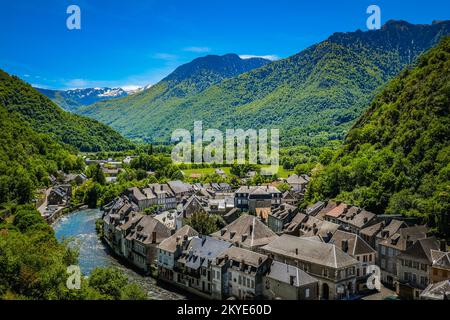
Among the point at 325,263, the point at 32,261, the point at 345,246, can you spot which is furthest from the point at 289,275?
the point at 32,261

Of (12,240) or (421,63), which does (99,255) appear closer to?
(12,240)

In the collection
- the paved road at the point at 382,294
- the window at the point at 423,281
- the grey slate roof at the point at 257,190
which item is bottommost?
the paved road at the point at 382,294

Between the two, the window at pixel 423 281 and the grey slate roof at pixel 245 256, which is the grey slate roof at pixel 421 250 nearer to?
the window at pixel 423 281

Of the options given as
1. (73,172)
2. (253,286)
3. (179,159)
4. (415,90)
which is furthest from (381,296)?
(179,159)

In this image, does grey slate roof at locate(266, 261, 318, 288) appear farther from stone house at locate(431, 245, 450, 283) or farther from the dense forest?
the dense forest

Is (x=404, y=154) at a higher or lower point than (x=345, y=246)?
higher

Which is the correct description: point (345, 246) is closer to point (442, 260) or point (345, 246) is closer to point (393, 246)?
point (393, 246)

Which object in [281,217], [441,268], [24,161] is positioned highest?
[24,161]

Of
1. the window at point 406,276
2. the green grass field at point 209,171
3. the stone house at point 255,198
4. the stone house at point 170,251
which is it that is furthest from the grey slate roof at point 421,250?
the green grass field at point 209,171
